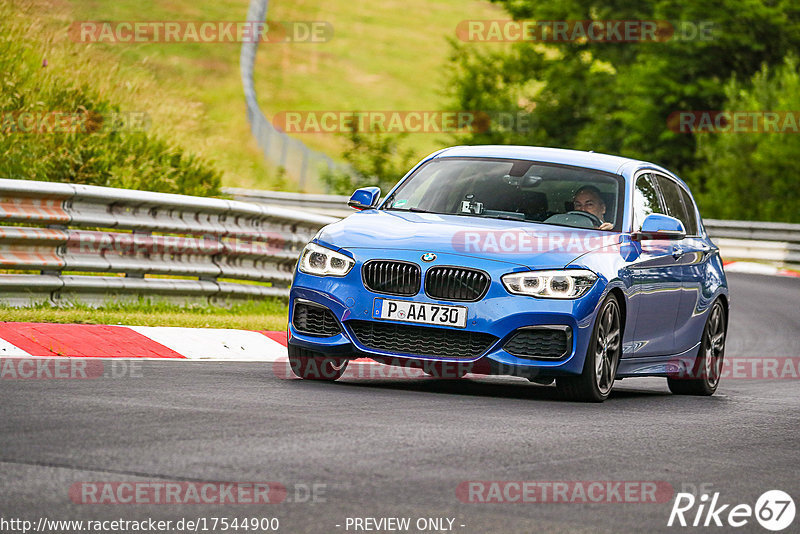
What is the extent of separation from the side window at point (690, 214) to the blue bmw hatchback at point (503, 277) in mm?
1064

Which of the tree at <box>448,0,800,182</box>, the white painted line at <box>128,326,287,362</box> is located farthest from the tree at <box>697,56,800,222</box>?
the white painted line at <box>128,326,287,362</box>

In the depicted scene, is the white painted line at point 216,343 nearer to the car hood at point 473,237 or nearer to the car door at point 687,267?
the car hood at point 473,237

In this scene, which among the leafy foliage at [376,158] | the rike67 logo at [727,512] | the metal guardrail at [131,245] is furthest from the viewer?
the leafy foliage at [376,158]

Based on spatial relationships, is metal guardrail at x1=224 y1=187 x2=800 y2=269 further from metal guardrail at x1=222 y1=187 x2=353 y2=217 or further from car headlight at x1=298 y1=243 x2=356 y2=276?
car headlight at x1=298 y1=243 x2=356 y2=276

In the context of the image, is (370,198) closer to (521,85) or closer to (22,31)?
(22,31)

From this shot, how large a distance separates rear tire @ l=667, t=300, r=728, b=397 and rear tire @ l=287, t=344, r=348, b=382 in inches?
119

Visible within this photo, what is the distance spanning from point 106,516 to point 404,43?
86080mm

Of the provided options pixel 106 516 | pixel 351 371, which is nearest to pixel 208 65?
pixel 351 371

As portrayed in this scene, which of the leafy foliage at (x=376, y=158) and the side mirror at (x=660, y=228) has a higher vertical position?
the leafy foliage at (x=376, y=158)

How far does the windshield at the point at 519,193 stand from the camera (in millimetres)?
9883

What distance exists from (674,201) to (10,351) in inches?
212

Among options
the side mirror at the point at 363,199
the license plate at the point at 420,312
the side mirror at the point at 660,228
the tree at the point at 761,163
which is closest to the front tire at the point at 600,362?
the side mirror at the point at 660,228

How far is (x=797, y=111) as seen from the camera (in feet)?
121

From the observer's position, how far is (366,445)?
6.35 m
